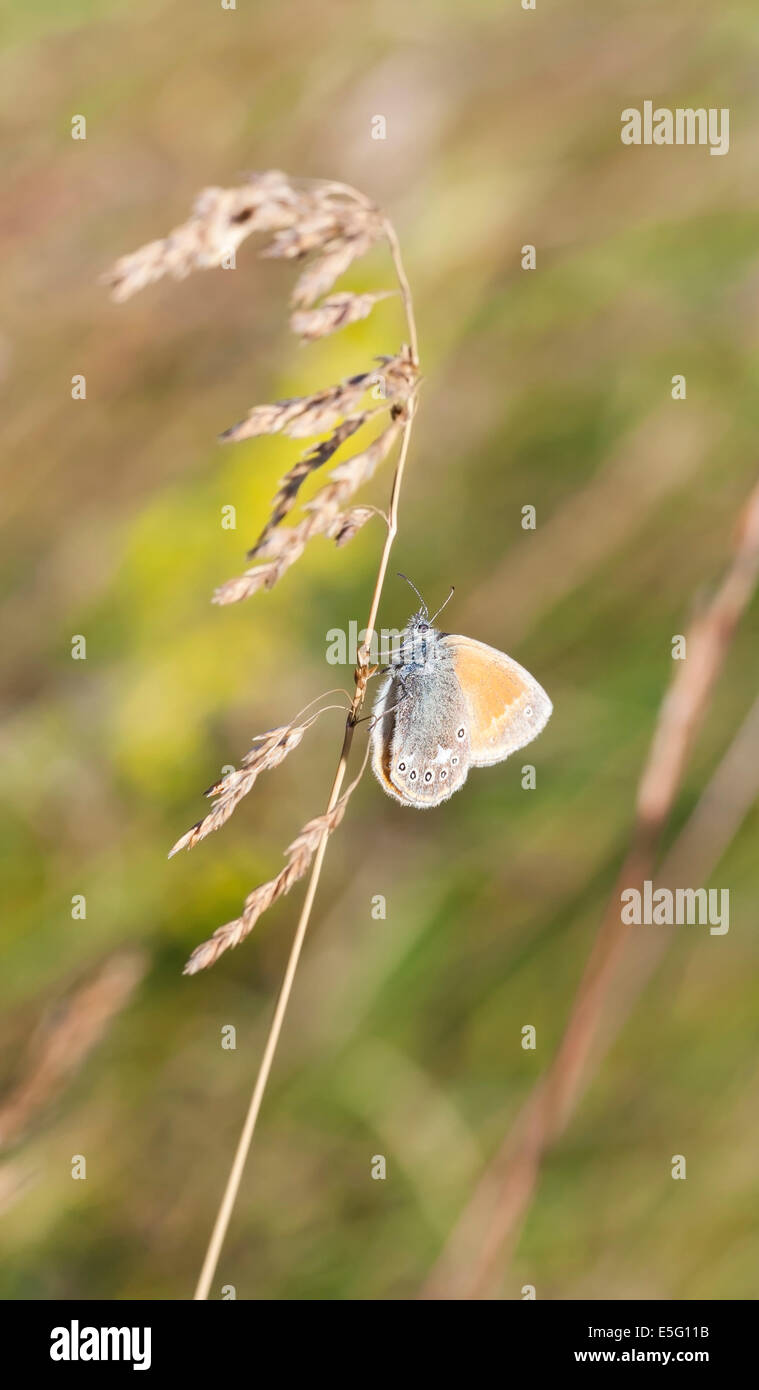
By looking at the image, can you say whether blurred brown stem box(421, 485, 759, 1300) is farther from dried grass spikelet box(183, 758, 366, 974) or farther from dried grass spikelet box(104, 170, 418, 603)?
dried grass spikelet box(104, 170, 418, 603)

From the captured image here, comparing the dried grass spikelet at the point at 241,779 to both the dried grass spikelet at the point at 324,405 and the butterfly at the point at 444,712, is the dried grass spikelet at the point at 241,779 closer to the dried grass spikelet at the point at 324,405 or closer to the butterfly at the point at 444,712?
the dried grass spikelet at the point at 324,405

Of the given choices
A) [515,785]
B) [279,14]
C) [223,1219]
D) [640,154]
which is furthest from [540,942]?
[279,14]

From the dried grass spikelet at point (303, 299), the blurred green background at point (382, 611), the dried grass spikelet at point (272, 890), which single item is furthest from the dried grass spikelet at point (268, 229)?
the blurred green background at point (382, 611)

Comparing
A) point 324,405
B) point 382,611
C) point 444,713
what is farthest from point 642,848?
point 382,611

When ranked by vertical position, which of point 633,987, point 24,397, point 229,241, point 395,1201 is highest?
point 24,397

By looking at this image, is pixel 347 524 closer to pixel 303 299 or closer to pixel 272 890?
pixel 303 299
